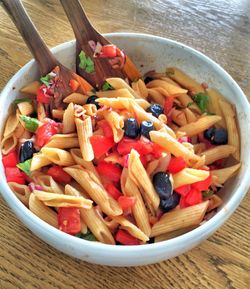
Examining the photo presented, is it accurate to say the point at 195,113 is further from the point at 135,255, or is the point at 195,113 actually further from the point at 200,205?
the point at 135,255

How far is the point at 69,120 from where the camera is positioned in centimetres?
101

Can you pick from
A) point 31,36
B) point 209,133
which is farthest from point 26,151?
point 209,133

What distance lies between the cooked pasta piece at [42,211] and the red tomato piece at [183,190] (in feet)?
0.72

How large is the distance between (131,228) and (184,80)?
0.39m

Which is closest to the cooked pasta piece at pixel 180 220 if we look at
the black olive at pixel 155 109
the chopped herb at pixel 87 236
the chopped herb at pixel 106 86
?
the chopped herb at pixel 87 236

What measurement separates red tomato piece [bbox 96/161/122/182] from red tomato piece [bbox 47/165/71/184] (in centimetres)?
7

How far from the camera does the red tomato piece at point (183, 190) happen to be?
36.4 inches

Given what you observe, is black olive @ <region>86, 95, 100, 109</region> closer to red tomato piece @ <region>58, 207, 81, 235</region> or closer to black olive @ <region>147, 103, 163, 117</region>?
black olive @ <region>147, 103, 163, 117</region>

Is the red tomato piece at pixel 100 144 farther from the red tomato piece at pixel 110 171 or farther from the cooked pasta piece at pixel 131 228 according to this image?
the cooked pasta piece at pixel 131 228

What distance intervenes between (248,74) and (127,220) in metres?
0.52

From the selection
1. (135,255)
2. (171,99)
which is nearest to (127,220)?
(135,255)

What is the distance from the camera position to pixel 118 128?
95 centimetres

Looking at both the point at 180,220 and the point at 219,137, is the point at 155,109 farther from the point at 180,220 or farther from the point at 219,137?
the point at 180,220

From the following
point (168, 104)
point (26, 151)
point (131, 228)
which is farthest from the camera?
point (168, 104)
